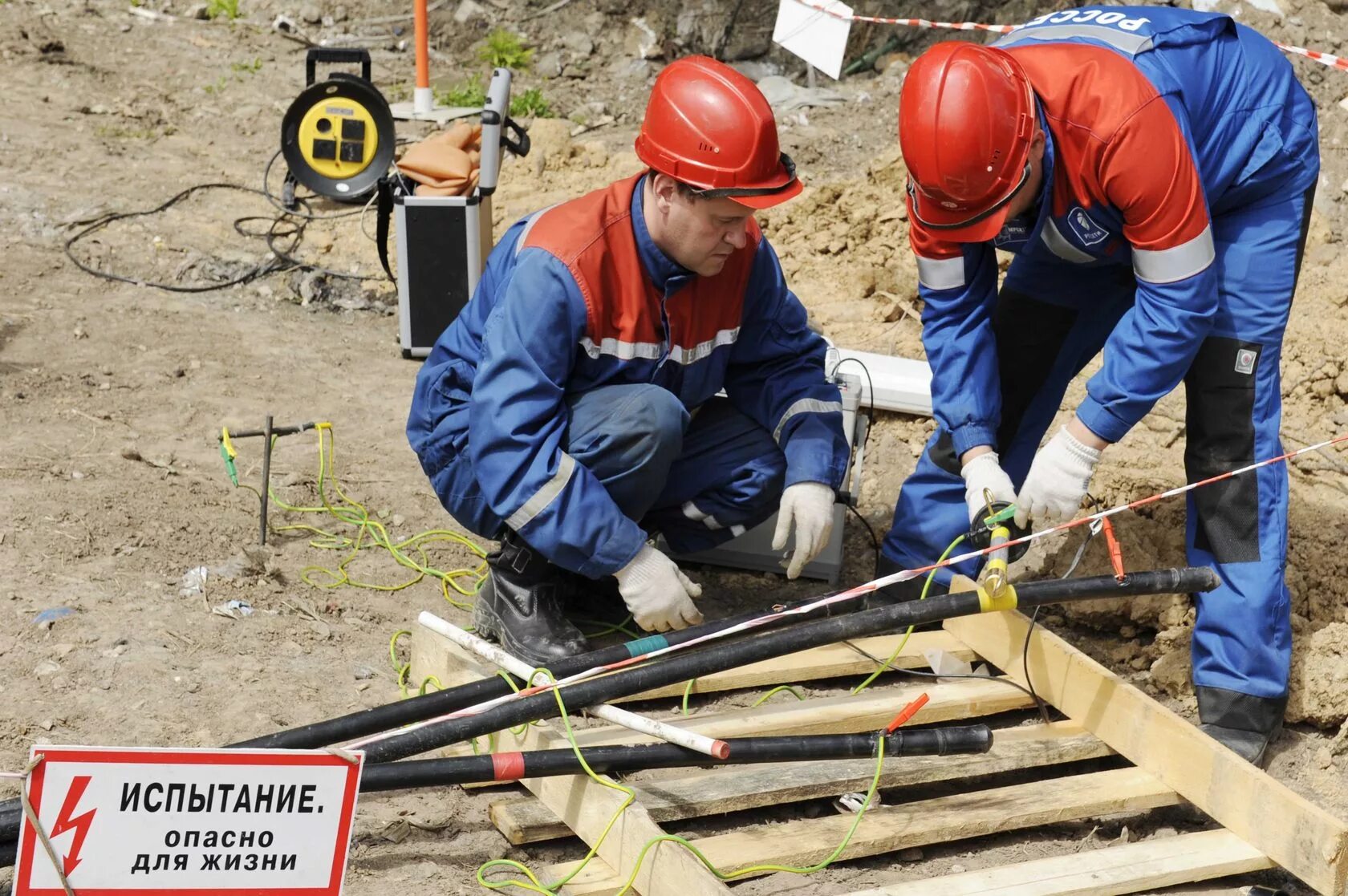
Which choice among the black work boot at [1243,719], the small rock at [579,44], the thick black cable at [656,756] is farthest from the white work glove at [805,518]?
the small rock at [579,44]

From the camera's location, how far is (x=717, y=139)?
9.27 feet

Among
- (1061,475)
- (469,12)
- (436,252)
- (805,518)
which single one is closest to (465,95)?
(469,12)

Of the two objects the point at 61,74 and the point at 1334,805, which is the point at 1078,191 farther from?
the point at 61,74

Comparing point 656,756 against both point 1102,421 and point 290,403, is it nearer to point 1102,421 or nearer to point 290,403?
point 1102,421

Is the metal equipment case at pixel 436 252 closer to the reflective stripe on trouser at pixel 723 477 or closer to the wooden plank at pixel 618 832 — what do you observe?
the reflective stripe on trouser at pixel 723 477

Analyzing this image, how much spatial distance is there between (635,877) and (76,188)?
5891 millimetres

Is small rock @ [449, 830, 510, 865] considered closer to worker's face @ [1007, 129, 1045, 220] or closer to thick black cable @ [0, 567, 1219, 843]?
thick black cable @ [0, 567, 1219, 843]

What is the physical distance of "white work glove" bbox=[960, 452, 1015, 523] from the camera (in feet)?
9.73

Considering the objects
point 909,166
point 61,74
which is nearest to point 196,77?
point 61,74

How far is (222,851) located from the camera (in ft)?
6.70

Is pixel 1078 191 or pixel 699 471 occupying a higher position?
pixel 1078 191

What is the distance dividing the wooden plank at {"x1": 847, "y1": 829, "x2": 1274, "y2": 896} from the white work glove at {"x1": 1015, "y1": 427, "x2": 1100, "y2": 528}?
0.74m

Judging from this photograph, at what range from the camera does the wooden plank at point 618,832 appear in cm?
231

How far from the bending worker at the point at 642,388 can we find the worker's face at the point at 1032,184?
483mm
